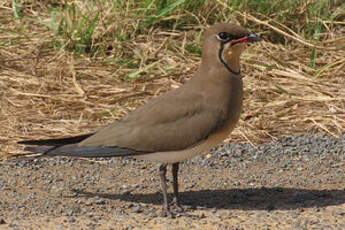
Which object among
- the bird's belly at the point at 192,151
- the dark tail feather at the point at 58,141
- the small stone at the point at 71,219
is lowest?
the small stone at the point at 71,219

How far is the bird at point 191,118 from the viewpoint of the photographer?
4945 millimetres

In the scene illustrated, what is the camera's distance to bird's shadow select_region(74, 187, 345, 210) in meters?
5.18

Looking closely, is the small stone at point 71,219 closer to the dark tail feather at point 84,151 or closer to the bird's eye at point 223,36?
the dark tail feather at point 84,151

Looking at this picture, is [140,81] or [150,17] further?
[150,17]

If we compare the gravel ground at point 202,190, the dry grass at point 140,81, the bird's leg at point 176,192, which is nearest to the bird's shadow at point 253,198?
the gravel ground at point 202,190

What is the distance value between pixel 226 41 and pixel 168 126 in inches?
26.1

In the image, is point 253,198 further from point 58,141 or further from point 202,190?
point 58,141

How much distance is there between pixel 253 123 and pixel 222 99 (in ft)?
5.85

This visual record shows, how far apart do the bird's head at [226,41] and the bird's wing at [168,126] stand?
28cm

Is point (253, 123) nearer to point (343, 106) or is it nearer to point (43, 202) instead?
point (343, 106)

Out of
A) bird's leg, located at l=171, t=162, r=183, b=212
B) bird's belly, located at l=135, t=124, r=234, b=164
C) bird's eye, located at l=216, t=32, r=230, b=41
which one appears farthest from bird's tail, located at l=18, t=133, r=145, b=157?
bird's eye, located at l=216, t=32, r=230, b=41

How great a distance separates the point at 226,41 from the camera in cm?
498

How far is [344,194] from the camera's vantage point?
17.6 feet

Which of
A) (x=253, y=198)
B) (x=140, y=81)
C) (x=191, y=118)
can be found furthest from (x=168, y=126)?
(x=140, y=81)
